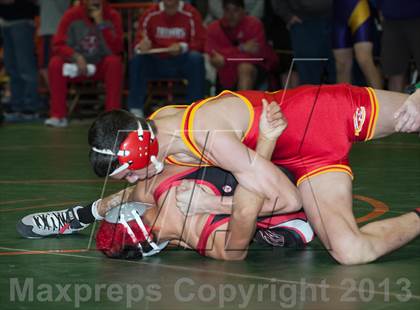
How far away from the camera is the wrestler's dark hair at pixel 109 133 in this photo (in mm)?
4973

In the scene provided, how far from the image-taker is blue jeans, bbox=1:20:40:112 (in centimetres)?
1491

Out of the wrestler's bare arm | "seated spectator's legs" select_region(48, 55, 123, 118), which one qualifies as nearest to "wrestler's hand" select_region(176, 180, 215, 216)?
the wrestler's bare arm

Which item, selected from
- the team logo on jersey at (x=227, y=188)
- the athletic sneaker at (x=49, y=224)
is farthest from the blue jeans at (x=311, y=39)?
the team logo on jersey at (x=227, y=188)

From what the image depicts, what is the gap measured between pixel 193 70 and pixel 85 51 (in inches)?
54.2

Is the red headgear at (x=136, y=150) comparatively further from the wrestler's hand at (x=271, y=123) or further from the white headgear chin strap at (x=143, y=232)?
the wrestler's hand at (x=271, y=123)

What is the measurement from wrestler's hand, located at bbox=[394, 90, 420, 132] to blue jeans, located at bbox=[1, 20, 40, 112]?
→ 1024cm

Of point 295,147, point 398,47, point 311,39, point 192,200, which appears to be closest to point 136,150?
point 192,200

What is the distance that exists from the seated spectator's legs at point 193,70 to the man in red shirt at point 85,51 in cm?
85

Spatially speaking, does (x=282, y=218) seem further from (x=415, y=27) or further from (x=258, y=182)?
(x=415, y=27)

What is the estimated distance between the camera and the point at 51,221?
5852 millimetres

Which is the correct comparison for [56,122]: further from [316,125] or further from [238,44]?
[316,125]

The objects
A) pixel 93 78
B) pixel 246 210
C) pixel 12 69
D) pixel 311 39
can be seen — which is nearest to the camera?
pixel 246 210

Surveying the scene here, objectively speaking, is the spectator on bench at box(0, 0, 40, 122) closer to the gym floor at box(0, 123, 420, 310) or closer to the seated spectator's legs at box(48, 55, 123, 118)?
the seated spectator's legs at box(48, 55, 123, 118)

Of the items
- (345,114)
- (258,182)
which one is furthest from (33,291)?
(345,114)
